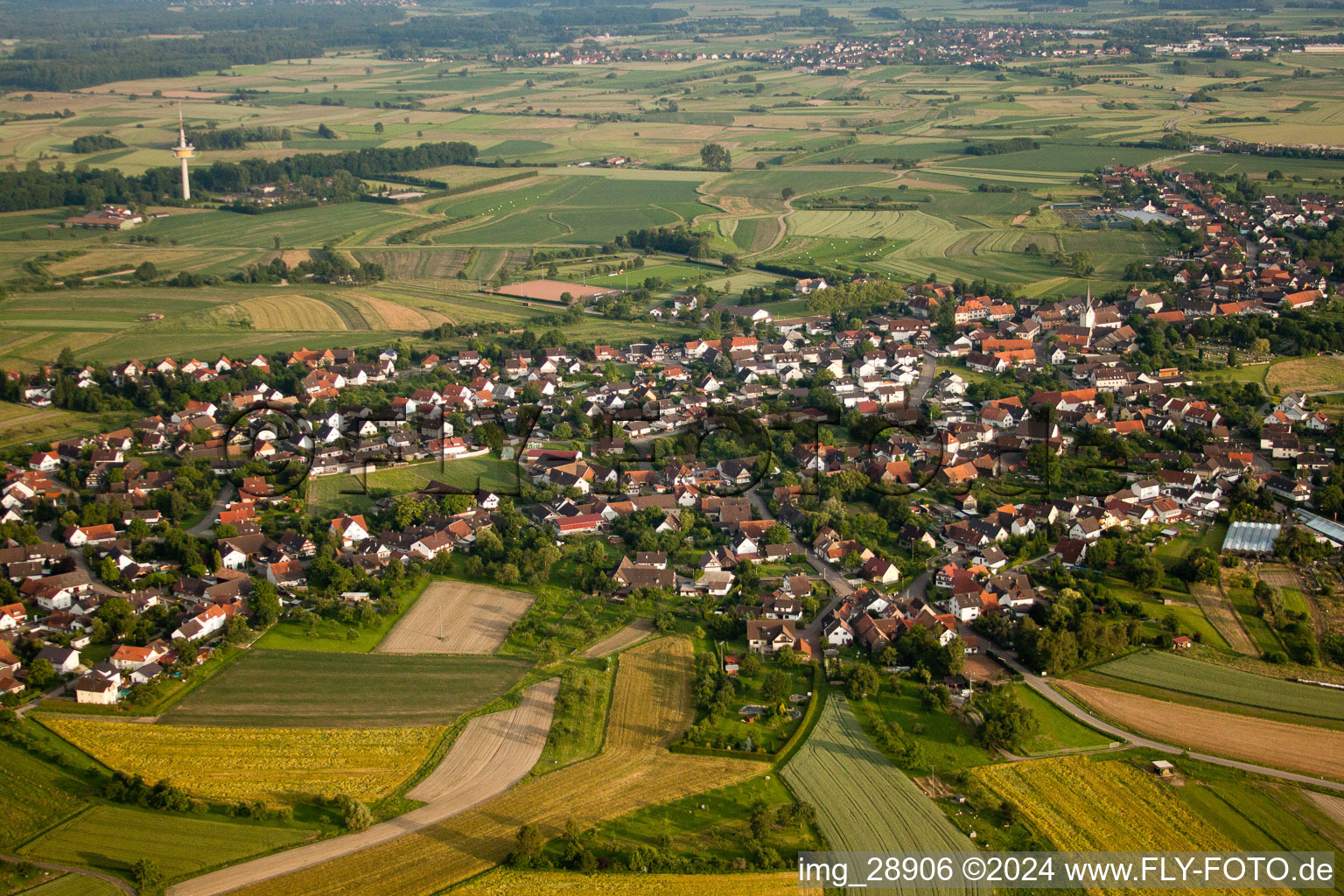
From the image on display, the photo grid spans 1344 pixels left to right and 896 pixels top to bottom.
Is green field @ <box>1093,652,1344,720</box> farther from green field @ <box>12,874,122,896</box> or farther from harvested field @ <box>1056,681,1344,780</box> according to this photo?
green field @ <box>12,874,122,896</box>

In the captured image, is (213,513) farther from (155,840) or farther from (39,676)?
(155,840)

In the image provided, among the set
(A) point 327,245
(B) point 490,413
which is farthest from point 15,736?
(A) point 327,245

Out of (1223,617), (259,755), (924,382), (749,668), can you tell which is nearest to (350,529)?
(259,755)

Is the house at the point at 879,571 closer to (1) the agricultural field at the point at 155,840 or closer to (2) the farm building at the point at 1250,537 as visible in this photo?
(2) the farm building at the point at 1250,537

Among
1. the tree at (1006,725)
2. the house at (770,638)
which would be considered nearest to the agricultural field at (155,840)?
the house at (770,638)

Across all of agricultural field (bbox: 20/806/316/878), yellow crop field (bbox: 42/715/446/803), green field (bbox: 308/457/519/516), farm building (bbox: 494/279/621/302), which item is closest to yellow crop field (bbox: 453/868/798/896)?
yellow crop field (bbox: 42/715/446/803)

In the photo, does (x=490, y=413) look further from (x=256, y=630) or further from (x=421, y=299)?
(x=421, y=299)
